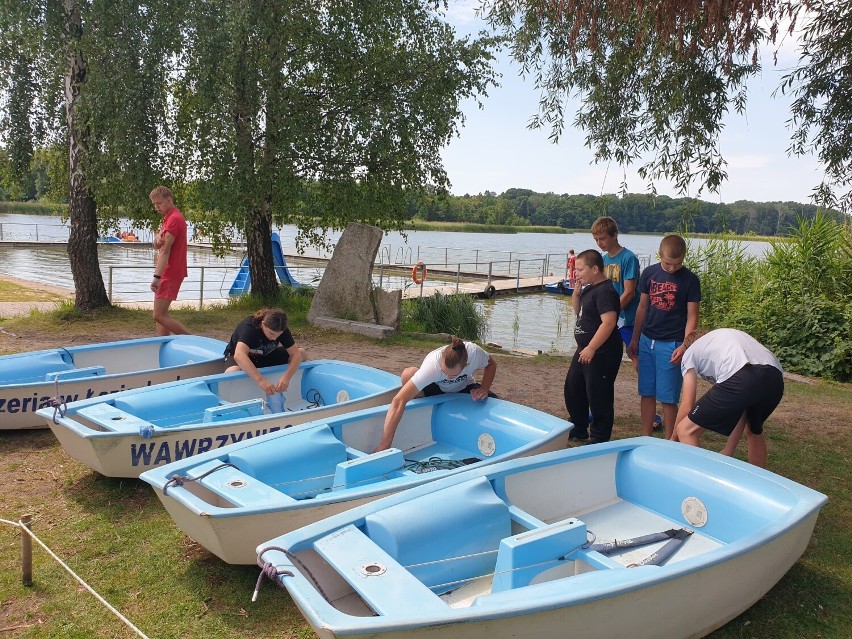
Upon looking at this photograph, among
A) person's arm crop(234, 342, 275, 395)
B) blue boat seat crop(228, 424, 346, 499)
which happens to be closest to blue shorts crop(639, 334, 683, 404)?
blue boat seat crop(228, 424, 346, 499)

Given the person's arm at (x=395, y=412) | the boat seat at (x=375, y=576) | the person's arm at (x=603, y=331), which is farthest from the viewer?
the person's arm at (x=603, y=331)

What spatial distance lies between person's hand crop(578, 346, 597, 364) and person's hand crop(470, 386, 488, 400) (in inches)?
30.8

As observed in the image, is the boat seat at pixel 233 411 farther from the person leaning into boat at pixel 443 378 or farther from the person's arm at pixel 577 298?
the person's arm at pixel 577 298

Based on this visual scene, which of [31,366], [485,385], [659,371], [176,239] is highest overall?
[176,239]

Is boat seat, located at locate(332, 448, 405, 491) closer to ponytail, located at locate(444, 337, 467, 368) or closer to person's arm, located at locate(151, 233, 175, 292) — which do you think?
ponytail, located at locate(444, 337, 467, 368)

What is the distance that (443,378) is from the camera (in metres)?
4.88

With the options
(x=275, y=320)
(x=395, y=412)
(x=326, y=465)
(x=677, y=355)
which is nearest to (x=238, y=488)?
(x=326, y=465)

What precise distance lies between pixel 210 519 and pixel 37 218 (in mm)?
61368

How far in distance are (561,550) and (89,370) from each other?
4.26m

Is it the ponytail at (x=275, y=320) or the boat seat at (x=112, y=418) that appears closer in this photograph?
the boat seat at (x=112, y=418)

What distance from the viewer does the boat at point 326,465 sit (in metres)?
3.38

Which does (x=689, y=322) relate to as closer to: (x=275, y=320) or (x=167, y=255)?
(x=275, y=320)

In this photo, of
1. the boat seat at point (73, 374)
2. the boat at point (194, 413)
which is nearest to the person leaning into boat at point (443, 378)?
the boat at point (194, 413)

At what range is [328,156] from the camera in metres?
11.7
